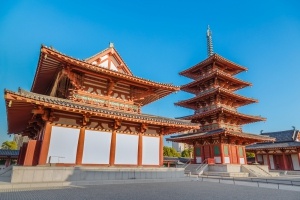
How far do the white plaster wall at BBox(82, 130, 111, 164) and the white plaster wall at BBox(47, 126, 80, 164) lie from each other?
69 cm

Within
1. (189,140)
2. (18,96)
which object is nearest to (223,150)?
(189,140)

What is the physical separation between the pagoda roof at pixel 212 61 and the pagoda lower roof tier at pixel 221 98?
16.6ft

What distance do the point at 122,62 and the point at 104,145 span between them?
317 inches

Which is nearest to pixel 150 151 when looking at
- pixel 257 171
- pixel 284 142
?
pixel 257 171

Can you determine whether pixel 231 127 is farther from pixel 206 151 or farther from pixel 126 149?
pixel 126 149

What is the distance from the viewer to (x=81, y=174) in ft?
36.7

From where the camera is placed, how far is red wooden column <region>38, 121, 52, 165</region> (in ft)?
36.3

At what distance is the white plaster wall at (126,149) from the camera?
13.6 m

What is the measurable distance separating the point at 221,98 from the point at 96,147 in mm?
22066

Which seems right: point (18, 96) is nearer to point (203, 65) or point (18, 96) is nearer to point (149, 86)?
point (149, 86)

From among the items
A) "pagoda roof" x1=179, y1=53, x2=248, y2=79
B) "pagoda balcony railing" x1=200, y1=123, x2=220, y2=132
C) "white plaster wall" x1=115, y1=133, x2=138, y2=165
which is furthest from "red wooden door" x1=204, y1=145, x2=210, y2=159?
"white plaster wall" x1=115, y1=133, x2=138, y2=165

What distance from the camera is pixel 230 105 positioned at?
99.6 feet

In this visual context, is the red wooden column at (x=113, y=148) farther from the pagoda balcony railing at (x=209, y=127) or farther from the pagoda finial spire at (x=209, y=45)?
the pagoda finial spire at (x=209, y=45)

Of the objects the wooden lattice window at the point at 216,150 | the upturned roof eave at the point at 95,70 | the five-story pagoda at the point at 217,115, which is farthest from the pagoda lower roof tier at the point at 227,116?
the upturned roof eave at the point at 95,70
